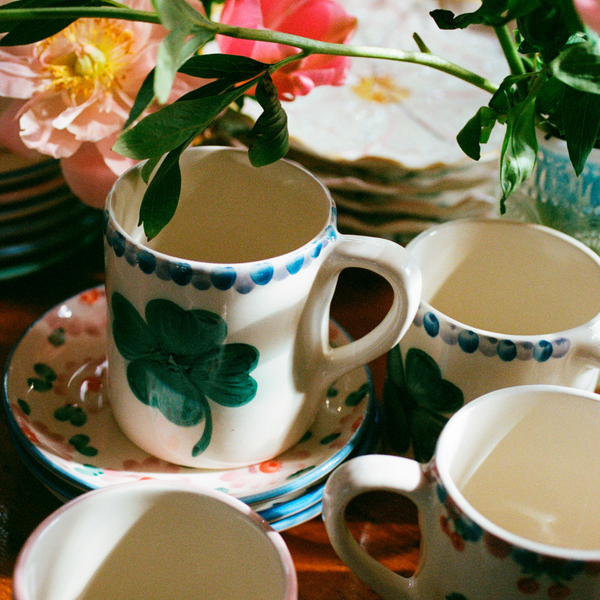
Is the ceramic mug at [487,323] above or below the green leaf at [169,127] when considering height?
below

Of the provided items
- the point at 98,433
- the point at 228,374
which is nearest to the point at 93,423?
the point at 98,433

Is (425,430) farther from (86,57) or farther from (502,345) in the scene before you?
(86,57)

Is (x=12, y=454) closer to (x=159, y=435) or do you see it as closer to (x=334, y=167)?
(x=159, y=435)

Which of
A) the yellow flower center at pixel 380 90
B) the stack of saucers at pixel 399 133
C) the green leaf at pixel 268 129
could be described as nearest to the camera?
the green leaf at pixel 268 129

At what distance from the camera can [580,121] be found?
35 cm

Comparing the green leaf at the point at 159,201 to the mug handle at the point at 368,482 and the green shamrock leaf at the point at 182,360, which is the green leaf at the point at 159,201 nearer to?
the green shamrock leaf at the point at 182,360

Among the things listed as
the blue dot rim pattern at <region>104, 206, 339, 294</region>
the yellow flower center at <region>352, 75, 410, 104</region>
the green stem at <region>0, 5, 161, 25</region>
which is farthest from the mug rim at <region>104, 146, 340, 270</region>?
the yellow flower center at <region>352, 75, 410, 104</region>

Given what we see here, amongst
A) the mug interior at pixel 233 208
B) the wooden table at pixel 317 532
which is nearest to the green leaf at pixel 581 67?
the mug interior at pixel 233 208

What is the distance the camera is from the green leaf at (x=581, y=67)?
30 cm

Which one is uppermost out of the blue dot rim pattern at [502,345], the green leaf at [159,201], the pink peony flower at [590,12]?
the pink peony flower at [590,12]

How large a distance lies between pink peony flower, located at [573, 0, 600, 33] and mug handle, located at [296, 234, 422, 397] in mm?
168

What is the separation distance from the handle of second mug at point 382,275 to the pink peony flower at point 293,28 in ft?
0.41

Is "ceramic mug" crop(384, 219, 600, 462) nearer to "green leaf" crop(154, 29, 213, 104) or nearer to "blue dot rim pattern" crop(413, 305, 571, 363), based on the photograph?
"blue dot rim pattern" crop(413, 305, 571, 363)

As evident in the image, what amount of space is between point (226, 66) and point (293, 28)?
0.39 feet
